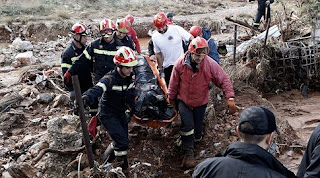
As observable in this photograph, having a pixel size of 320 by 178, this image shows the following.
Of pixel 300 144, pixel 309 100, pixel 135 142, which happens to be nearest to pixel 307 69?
pixel 309 100

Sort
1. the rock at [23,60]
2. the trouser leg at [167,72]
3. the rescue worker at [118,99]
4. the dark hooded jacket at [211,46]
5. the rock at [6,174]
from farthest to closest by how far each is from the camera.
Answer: the rock at [23,60] < the trouser leg at [167,72] < the dark hooded jacket at [211,46] < the rock at [6,174] < the rescue worker at [118,99]

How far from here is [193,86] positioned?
416 centimetres

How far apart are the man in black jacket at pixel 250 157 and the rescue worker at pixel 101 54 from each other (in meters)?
2.80

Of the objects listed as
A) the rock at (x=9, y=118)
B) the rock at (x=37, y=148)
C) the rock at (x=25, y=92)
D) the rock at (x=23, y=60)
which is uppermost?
the rock at (x=23, y=60)

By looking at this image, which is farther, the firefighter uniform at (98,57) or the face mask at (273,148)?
the face mask at (273,148)

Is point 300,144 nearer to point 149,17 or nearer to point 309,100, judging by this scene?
point 309,100

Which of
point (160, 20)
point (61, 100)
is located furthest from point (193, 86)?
point (61, 100)

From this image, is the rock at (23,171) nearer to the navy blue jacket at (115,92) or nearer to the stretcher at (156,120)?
the navy blue jacket at (115,92)

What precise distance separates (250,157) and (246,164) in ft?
0.15

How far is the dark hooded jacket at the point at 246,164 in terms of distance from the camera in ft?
5.97

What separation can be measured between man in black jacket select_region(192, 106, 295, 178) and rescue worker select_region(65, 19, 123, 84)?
280cm

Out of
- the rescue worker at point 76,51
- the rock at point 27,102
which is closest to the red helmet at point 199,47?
the rescue worker at point 76,51

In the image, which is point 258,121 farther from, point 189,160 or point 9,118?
point 9,118

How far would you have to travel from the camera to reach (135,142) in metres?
4.84
